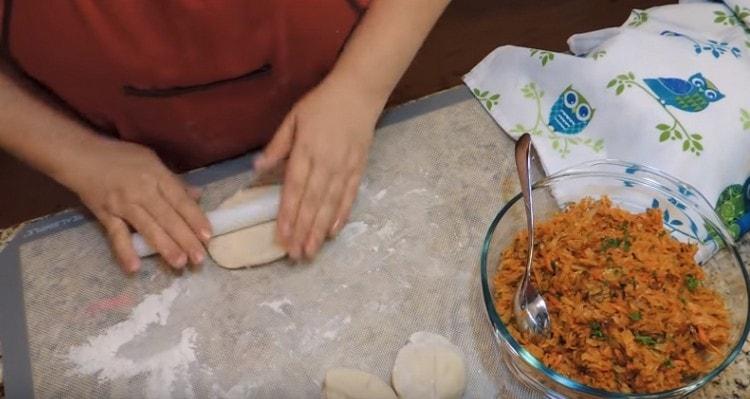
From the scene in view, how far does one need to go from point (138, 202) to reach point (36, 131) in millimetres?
133

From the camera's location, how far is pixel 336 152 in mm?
703

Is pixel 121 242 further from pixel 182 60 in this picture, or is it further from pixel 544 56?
pixel 544 56

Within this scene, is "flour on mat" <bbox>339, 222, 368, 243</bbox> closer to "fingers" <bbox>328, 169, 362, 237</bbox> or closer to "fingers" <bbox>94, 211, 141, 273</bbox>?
"fingers" <bbox>328, 169, 362, 237</bbox>

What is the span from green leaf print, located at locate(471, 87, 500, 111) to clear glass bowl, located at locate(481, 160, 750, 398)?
0.41ft

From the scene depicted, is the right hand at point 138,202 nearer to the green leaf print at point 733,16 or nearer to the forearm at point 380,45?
the forearm at point 380,45

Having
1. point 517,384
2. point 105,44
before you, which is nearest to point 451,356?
point 517,384

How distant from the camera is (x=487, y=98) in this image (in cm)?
77

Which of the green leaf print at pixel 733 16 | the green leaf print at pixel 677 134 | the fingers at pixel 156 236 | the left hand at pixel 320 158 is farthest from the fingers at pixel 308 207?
the green leaf print at pixel 733 16

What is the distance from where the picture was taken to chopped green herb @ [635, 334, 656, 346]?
21.5 inches

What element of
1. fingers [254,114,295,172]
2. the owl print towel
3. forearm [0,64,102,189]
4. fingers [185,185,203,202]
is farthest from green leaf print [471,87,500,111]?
forearm [0,64,102,189]

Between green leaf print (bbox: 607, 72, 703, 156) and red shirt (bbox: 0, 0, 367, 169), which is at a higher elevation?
red shirt (bbox: 0, 0, 367, 169)

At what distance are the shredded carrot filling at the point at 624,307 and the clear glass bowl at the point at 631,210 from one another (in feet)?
0.05

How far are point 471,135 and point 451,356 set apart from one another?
26cm

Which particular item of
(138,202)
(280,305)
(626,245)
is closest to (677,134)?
(626,245)
